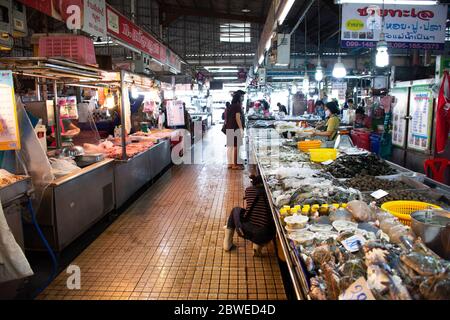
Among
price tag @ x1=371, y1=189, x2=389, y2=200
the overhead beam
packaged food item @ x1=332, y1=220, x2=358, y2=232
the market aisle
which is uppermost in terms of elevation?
the overhead beam

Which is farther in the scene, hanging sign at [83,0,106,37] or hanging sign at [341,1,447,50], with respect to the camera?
hanging sign at [341,1,447,50]

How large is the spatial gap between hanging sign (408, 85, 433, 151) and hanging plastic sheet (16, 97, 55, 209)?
23.1 feet

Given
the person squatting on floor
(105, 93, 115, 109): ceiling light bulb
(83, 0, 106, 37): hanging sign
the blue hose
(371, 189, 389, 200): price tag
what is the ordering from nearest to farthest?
(371, 189, 389, 200): price tag < the blue hose < the person squatting on floor < (83, 0, 106, 37): hanging sign < (105, 93, 115, 109): ceiling light bulb

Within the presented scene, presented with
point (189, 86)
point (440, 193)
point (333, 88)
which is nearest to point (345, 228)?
point (440, 193)

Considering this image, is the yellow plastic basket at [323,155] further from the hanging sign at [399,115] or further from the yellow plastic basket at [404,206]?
the hanging sign at [399,115]

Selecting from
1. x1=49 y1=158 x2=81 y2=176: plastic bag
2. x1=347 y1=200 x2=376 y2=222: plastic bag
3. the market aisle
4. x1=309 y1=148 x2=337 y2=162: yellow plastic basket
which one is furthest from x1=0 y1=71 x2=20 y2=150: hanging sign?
x1=309 y1=148 x2=337 y2=162: yellow plastic basket

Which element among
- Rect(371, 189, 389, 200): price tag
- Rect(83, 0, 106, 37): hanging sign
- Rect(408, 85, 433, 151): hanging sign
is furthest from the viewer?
Rect(408, 85, 433, 151): hanging sign

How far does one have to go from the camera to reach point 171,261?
454 cm

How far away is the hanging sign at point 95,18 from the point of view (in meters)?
5.10

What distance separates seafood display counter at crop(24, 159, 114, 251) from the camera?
170 inches

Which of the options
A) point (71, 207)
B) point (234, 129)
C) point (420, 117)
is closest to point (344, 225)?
point (71, 207)

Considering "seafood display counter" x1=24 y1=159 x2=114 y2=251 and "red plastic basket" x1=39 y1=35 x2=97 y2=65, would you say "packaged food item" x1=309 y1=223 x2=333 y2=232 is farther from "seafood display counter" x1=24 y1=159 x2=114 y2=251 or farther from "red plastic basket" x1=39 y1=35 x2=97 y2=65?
"red plastic basket" x1=39 y1=35 x2=97 y2=65

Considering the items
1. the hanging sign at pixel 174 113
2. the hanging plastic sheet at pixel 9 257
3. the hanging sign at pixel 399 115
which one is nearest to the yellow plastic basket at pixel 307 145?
the hanging sign at pixel 399 115

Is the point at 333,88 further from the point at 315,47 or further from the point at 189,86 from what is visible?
the point at 189,86
